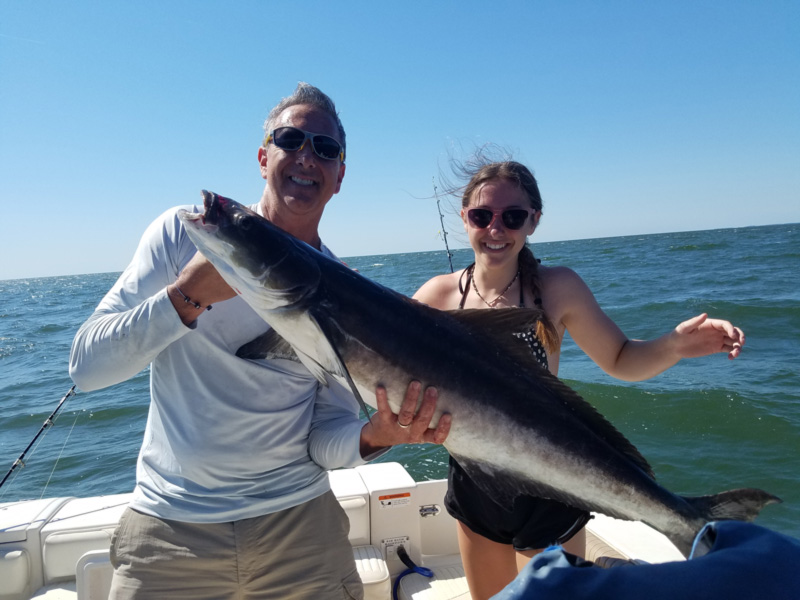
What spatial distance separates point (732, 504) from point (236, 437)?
2.44 metres

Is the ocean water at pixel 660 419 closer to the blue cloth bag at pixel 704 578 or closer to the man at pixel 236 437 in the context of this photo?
the man at pixel 236 437

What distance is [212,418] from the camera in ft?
8.39

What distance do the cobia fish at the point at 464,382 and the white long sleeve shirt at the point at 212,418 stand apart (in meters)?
0.33

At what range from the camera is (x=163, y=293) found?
224 cm

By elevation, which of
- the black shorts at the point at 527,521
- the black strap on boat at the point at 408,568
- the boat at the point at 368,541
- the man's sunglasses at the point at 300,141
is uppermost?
the man's sunglasses at the point at 300,141

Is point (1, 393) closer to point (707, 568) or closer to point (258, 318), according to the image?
point (258, 318)

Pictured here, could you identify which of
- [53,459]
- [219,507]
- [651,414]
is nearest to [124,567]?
[219,507]

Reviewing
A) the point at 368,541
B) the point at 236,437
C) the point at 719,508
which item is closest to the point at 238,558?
the point at 236,437

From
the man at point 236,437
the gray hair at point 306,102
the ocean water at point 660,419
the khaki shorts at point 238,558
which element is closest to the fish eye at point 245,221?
the man at point 236,437

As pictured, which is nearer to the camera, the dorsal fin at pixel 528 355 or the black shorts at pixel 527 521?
the dorsal fin at pixel 528 355

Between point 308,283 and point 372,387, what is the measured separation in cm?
60

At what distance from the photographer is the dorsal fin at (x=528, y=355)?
247 cm

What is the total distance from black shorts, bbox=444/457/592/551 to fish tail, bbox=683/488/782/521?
1.87 feet

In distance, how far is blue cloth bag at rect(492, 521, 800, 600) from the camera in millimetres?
851
